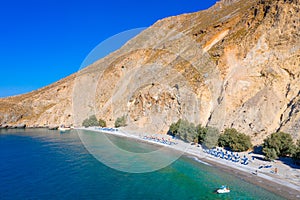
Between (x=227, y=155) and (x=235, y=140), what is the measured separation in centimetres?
301

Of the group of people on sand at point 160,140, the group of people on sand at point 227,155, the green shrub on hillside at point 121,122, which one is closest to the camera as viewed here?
the group of people on sand at point 227,155

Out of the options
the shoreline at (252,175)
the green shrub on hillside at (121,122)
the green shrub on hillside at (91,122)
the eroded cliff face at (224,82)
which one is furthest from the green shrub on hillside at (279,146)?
the green shrub on hillside at (91,122)

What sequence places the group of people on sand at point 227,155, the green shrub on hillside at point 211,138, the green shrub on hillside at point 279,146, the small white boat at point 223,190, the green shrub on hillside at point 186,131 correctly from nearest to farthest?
the small white boat at point 223,190 < the green shrub on hillside at point 279,146 < the group of people on sand at point 227,155 < the green shrub on hillside at point 211,138 < the green shrub on hillside at point 186,131

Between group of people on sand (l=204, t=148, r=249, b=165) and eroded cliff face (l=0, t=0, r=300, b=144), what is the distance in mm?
4924

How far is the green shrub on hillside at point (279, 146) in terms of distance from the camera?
29609 mm

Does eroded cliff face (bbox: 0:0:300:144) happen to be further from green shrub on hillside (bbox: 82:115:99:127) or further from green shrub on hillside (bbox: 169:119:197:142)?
green shrub on hillside (bbox: 82:115:99:127)

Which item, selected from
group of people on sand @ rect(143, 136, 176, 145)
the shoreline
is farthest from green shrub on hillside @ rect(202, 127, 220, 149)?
group of people on sand @ rect(143, 136, 176, 145)

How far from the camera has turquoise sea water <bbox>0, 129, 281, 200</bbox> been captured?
22.0 metres

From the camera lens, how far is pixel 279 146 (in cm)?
2994

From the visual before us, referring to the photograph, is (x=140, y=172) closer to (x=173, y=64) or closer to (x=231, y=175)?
(x=231, y=175)

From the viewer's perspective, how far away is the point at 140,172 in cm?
2902

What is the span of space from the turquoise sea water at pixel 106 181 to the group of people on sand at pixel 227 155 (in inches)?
139

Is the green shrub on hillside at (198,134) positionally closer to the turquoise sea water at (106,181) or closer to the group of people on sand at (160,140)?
the group of people on sand at (160,140)

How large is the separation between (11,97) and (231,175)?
116788 millimetres
